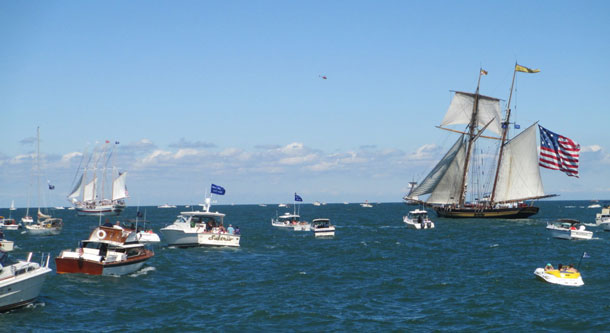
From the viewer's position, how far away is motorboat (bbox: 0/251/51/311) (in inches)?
1092

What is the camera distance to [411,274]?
143 feet

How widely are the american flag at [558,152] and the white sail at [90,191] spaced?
132 m

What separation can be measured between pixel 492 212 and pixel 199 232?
7406 centimetres

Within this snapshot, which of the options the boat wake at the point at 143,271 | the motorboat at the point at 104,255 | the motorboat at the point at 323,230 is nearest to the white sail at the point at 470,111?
the motorboat at the point at 323,230

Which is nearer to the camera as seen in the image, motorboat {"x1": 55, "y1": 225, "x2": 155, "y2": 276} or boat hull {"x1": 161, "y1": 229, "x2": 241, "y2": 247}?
motorboat {"x1": 55, "y1": 225, "x2": 155, "y2": 276}

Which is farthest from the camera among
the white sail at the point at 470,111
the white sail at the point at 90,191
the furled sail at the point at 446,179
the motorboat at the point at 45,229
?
the white sail at the point at 90,191

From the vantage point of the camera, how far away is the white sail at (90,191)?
18226cm

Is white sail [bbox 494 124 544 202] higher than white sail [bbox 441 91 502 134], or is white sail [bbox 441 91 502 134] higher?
white sail [bbox 441 91 502 134]

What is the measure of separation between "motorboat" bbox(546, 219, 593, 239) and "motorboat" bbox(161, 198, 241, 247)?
39.5 m

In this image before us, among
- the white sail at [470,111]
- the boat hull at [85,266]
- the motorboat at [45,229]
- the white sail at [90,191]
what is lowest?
the boat hull at [85,266]

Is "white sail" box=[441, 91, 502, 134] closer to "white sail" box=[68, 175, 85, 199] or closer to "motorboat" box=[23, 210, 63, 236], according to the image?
"motorboat" box=[23, 210, 63, 236]

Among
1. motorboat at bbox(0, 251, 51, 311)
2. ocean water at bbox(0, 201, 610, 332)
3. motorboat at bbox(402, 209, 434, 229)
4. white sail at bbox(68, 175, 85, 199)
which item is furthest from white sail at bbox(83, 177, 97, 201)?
motorboat at bbox(0, 251, 51, 311)

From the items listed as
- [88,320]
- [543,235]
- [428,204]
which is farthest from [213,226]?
[428,204]

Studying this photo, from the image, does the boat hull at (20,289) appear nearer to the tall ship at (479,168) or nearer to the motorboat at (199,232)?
the motorboat at (199,232)
